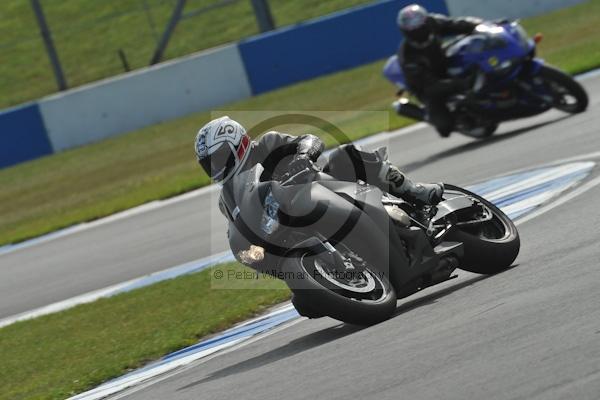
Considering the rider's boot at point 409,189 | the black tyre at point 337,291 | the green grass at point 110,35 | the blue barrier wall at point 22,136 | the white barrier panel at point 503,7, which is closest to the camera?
the black tyre at point 337,291

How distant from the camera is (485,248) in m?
7.54

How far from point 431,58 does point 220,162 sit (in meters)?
8.34

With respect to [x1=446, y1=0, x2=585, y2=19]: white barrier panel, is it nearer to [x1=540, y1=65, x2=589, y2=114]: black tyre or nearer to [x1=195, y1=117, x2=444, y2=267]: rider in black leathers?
[x1=540, y1=65, x2=589, y2=114]: black tyre

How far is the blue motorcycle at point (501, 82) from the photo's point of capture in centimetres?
1407

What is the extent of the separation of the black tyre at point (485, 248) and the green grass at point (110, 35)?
17765 millimetres

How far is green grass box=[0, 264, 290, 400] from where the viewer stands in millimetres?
8477

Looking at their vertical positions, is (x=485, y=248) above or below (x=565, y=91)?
above

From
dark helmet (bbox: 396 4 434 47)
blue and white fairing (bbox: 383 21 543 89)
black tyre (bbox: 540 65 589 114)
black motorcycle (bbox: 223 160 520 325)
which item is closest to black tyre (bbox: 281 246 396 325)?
black motorcycle (bbox: 223 160 520 325)

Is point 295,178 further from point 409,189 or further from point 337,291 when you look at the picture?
point 409,189

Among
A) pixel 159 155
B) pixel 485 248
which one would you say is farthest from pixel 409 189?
pixel 159 155

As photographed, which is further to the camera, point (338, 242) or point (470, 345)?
point (338, 242)

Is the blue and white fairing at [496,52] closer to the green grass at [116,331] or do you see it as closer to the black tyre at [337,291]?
the green grass at [116,331]

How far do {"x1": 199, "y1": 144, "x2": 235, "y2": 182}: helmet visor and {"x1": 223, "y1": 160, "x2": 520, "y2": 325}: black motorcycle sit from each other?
0.30 ft

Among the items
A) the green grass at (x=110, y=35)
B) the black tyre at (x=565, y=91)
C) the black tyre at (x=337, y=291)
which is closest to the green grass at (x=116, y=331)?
the black tyre at (x=337, y=291)
